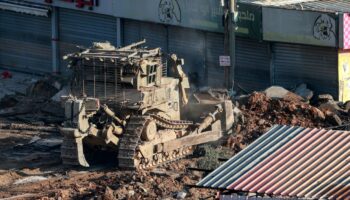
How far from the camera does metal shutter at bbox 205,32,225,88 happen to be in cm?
4212

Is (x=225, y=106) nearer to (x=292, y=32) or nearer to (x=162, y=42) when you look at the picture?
(x=292, y=32)

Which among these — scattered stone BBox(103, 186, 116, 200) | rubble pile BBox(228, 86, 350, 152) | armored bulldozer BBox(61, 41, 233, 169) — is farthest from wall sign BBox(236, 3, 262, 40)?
scattered stone BBox(103, 186, 116, 200)

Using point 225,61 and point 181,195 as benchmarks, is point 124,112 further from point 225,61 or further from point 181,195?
point 225,61

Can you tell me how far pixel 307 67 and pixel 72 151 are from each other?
1035cm

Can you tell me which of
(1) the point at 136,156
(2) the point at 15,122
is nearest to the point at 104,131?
(1) the point at 136,156

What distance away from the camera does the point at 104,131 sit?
105 ft

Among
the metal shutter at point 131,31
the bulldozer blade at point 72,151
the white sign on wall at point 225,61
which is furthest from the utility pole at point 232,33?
the bulldozer blade at point 72,151

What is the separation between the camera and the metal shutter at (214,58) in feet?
138

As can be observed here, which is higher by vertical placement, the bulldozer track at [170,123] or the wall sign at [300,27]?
the wall sign at [300,27]

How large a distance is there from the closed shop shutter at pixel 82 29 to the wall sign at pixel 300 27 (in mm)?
9073

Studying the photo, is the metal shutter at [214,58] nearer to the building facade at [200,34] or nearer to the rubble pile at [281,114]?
the building facade at [200,34]

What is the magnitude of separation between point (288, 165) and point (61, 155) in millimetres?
11477

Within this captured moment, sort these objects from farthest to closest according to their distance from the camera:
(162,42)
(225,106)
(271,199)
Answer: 1. (162,42)
2. (225,106)
3. (271,199)

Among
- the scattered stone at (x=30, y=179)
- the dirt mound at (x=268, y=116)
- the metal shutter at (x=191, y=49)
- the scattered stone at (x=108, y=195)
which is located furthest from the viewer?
the metal shutter at (x=191, y=49)
